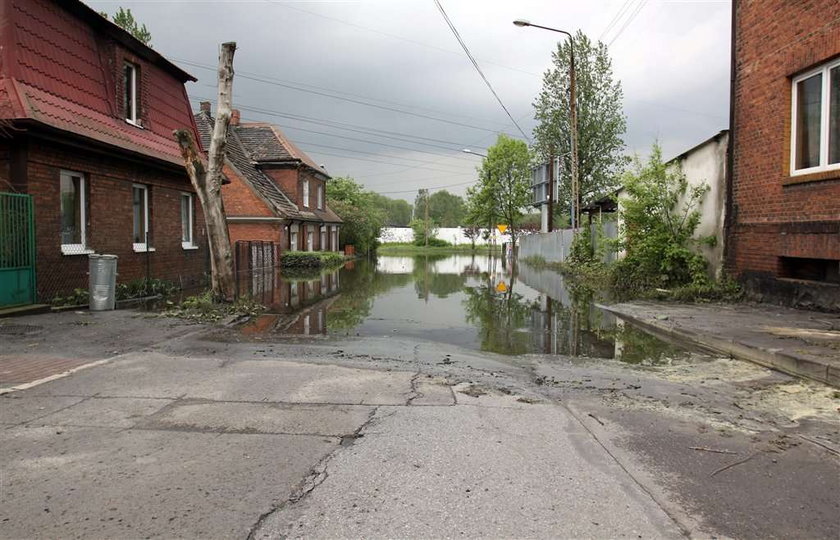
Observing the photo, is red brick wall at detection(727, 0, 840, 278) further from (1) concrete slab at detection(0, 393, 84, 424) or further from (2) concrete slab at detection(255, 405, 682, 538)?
(1) concrete slab at detection(0, 393, 84, 424)

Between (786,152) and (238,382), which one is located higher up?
(786,152)

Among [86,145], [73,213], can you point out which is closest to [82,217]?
[73,213]

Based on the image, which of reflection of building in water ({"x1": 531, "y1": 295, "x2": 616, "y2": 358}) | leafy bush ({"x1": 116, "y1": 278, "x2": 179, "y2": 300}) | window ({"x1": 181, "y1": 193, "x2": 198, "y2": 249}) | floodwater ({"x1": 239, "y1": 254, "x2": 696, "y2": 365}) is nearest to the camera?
reflection of building in water ({"x1": 531, "y1": 295, "x2": 616, "y2": 358})

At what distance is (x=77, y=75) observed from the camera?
13.0 m

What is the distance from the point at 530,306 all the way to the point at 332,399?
9.95 metres

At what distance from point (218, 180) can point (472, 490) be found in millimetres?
10077

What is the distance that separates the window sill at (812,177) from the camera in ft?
31.7

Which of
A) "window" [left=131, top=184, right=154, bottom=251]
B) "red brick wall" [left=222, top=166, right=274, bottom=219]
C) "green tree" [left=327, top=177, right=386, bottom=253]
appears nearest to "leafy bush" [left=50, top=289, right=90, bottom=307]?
"window" [left=131, top=184, right=154, bottom=251]

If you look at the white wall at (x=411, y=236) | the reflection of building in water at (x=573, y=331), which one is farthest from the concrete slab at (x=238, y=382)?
the white wall at (x=411, y=236)

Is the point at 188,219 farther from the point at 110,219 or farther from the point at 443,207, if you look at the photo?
the point at 443,207

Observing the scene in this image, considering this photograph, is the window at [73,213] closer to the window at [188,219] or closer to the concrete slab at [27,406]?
the window at [188,219]

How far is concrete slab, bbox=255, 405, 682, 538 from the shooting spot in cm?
310

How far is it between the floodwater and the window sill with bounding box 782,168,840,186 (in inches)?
151

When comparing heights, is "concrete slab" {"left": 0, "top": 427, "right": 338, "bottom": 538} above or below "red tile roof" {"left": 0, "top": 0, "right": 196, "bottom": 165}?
below
